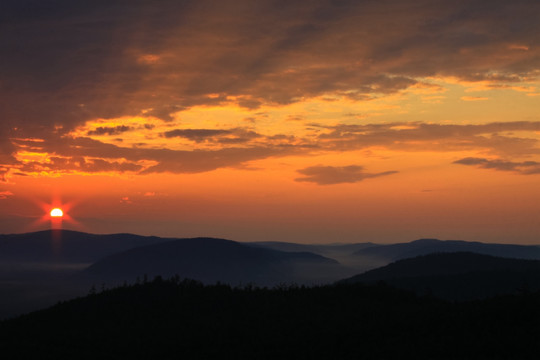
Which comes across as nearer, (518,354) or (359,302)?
(518,354)

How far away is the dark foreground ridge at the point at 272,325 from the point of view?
79.6ft

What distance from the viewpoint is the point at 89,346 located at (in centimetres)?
2975

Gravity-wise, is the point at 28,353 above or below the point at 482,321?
below

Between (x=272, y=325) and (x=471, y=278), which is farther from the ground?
(x=471, y=278)

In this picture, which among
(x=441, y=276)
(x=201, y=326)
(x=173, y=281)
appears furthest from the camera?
(x=441, y=276)

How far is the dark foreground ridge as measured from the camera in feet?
79.6

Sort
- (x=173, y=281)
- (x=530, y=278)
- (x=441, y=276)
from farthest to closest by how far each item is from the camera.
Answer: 1. (x=441, y=276)
2. (x=530, y=278)
3. (x=173, y=281)

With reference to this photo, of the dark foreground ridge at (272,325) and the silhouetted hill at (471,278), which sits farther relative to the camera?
the silhouetted hill at (471,278)

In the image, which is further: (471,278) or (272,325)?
(471,278)

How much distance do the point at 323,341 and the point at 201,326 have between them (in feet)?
28.7

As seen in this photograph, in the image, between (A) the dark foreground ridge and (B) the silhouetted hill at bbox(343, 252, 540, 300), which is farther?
(B) the silhouetted hill at bbox(343, 252, 540, 300)

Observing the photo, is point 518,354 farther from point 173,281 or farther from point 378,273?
point 378,273

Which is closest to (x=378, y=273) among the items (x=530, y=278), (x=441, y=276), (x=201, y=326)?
(x=441, y=276)

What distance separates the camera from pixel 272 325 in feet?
104
